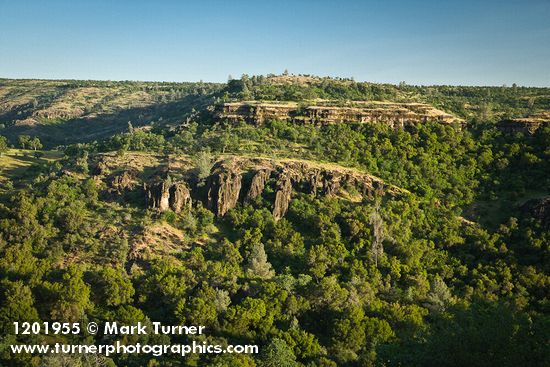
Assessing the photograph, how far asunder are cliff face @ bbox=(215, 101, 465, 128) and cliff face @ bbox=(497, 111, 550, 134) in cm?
892

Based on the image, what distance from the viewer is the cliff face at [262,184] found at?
66.6 meters

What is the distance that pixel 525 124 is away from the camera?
91812mm

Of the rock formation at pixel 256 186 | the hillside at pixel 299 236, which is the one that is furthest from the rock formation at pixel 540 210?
the rock formation at pixel 256 186

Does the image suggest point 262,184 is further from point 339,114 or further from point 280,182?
point 339,114

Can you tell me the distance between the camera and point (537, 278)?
57.8m

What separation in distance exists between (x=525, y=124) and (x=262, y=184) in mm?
62220

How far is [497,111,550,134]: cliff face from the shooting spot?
91.4 meters

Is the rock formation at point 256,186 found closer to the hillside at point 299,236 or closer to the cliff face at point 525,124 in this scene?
the hillside at point 299,236

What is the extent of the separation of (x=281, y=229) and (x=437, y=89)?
411 feet

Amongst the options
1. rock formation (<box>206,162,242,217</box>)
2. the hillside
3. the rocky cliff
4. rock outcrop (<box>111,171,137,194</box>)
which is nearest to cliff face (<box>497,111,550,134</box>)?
the hillside

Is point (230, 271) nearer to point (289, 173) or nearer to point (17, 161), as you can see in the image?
point (289, 173)

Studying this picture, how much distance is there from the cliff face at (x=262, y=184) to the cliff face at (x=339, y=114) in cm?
2265

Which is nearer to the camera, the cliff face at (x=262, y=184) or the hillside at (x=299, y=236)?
the hillside at (x=299, y=236)

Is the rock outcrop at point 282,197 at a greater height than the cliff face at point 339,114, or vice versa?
the cliff face at point 339,114
